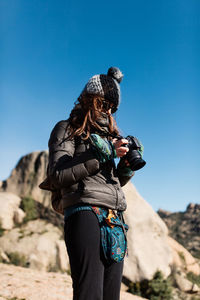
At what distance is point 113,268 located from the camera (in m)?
1.80

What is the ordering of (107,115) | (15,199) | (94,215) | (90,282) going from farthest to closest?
(15,199)
(107,115)
(94,215)
(90,282)

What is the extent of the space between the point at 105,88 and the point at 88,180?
73cm

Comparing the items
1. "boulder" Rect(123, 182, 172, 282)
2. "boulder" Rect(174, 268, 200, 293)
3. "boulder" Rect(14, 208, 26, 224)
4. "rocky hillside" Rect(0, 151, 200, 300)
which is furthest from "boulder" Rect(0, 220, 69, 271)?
"boulder" Rect(174, 268, 200, 293)

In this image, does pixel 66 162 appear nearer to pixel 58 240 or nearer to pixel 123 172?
pixel 123 172

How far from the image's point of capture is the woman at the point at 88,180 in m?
1.68

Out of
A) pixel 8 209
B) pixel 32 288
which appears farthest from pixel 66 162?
pixel 8 209

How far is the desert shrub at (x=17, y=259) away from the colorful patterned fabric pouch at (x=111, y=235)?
9.63m

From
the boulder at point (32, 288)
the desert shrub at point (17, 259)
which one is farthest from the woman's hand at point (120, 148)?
the desert shrub at point (17, 259)

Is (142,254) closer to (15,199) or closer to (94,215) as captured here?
(15,199)

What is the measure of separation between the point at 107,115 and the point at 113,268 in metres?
1.04

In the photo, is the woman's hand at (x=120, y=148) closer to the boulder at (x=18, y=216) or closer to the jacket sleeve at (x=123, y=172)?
the jacket sleeve at (x=123, y=172)

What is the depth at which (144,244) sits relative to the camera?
9977 mm


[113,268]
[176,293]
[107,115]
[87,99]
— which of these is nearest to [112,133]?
[107,115]

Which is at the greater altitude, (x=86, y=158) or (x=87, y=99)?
(x=87, y=99)
